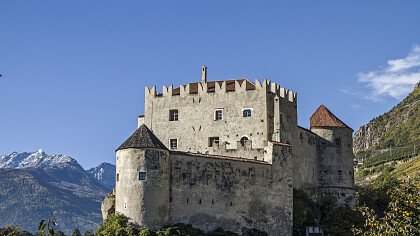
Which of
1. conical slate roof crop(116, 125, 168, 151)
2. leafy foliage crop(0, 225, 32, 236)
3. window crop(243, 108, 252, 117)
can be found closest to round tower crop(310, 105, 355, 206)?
window crop(243, 108, 252, 117)

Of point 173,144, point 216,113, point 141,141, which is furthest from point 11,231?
point 216,113

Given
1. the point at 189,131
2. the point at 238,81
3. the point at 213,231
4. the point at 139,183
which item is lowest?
the point at 213,231

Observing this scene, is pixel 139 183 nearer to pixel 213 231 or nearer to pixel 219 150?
pixel 213 231

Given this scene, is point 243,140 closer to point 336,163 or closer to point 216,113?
point 216,113

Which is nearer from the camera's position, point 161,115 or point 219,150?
→ point 219,150

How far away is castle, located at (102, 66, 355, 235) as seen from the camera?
64.7 metres

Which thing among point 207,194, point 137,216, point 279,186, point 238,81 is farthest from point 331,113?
point 137,216

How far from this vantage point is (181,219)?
65.1 m

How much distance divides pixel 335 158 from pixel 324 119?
4815 mm

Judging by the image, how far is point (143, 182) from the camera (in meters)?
64.1

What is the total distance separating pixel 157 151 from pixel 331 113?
29.6 m

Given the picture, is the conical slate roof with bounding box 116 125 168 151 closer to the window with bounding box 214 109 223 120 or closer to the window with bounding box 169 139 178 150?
the window with bounding box 169 139 178 150

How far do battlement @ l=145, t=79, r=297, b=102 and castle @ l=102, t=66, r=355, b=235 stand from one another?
106mm

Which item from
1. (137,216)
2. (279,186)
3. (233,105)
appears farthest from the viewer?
(233,105)
